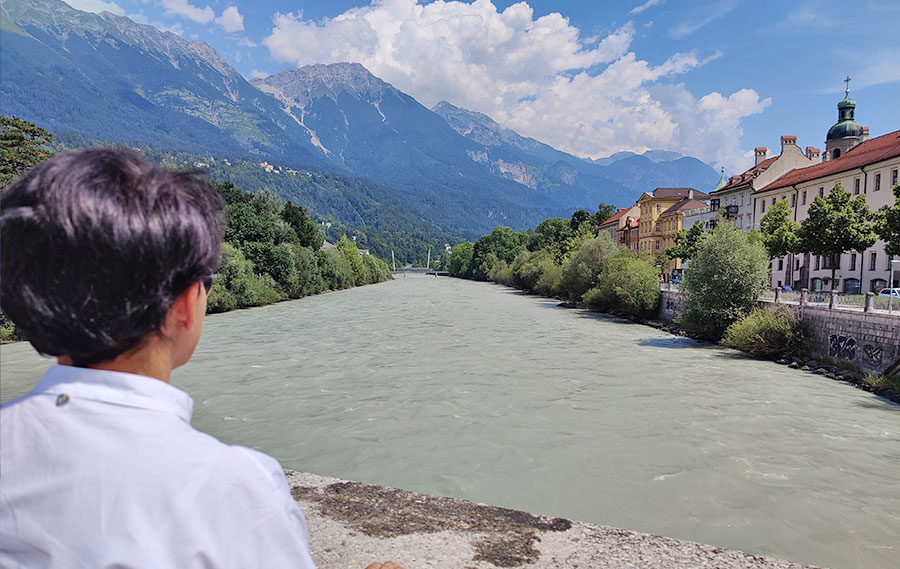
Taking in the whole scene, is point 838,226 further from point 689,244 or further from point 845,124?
point 845,124

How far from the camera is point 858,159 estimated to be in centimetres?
4631

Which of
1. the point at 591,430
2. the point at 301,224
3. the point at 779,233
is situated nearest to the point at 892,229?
the point at 779,233

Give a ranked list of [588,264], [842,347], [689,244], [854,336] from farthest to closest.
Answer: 1. [689,244]
2. [588,264]
3. [842,347]
4. [854,336]

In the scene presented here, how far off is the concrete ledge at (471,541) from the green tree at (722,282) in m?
25.2

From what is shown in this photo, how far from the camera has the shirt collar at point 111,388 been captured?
1.05 m

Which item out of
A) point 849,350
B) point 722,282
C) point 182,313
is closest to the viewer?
point 182,313

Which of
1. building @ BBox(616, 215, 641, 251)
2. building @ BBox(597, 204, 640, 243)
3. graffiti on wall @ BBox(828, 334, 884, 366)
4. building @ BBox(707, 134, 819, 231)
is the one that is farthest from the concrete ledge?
building @ BBox(597, 204, 640, 243)

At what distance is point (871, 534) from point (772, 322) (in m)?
18.7

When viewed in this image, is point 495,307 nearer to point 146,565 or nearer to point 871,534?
point 871,534

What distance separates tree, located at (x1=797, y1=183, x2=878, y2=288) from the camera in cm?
3167

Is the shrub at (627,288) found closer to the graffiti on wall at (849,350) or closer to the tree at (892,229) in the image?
the tree at (892,229)

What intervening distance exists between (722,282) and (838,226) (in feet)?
31.1

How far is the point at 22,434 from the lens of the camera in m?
1.03

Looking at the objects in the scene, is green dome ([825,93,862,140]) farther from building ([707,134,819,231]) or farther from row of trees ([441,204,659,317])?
row of trees ([441,204,659,317])
